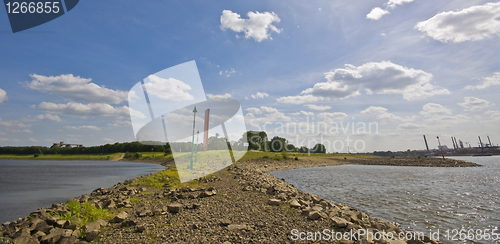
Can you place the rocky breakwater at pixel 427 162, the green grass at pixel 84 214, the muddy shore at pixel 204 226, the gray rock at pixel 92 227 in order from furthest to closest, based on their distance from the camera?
1. the rocky breakwater at pixel 427 162
2. the green grass at pixel 84 214
3. the gray rock at pixel 92 227
4. the muddy shore at pixel 204 226

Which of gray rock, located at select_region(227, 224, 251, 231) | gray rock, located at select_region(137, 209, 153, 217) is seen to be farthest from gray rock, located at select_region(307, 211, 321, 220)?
gray rock, located at select_region(137, 209, 153, 217)

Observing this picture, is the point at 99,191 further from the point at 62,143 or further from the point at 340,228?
the point at 62,143

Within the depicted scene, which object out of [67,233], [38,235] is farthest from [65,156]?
[67,233]

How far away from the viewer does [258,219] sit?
8039 mm

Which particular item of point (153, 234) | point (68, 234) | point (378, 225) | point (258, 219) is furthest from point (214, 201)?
point (378, 225)

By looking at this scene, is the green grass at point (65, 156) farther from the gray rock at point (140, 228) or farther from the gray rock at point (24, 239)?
the gray rock at point (140, 228)

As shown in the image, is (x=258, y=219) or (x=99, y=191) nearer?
(x=258, y=219)

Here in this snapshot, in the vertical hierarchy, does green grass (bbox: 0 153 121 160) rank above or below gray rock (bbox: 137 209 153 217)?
above

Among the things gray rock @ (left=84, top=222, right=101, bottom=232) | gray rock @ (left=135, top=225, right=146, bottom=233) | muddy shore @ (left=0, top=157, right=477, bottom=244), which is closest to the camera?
muddy shore @ (left=0, top=157, right=477, bottom=244)

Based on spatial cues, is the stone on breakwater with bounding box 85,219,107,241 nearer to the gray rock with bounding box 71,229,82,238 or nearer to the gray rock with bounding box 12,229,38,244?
the gray rock with bounding box 71,229,82,238

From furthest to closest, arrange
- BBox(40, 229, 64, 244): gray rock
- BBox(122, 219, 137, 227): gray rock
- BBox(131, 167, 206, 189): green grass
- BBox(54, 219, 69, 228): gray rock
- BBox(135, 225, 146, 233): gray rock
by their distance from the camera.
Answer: BBox(131, 167, 206, 189): green grass < BBox(122, 219, 137, 227): gray rock < BBox(54, 219, 69, 228): gray rock < BBox(135, 225, 146, 233): gray rock < BBox(40, 229, 64, 244): gray rock

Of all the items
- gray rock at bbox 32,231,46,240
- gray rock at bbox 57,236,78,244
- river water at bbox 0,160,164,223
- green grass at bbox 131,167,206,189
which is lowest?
river water at bbox 0,160,164,223

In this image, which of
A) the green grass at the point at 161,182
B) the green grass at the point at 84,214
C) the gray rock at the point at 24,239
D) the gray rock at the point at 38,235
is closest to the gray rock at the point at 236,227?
the green grass at the point at 84,214

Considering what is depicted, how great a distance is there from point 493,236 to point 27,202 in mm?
27241
